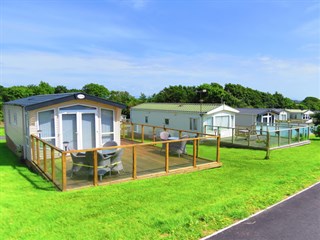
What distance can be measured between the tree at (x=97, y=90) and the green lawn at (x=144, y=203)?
1628 inches

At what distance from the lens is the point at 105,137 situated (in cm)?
1084

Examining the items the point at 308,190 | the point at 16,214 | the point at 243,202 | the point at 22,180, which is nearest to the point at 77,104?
the point at 22,180

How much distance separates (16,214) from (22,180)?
2.84m

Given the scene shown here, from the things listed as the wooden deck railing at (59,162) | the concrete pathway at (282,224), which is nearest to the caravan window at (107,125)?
the wooden deck railing at (59,162)

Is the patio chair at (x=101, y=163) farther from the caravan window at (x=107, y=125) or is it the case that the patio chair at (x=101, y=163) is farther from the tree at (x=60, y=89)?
the tree at (x=60, y=89)

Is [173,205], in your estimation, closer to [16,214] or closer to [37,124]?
[16,214]

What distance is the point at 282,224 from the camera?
4789 mm

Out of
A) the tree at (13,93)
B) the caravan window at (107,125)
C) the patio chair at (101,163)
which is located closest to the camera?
the patio chair at (101,163)

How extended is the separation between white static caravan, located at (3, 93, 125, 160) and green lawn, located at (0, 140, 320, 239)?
4.95 ft

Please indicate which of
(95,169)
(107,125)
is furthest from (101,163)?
(107,125)

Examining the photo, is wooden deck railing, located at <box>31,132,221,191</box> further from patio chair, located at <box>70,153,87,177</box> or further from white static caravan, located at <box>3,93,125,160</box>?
white static caravan, located at <box>3,93,125,160</box>

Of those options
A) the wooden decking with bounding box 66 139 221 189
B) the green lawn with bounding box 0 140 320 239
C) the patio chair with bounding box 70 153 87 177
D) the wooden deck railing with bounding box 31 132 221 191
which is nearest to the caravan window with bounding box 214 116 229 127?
the wooden decking with bounding box 66 139 221 189

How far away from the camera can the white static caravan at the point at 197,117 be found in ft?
61.4

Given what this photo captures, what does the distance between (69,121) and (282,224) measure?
26.8ft
